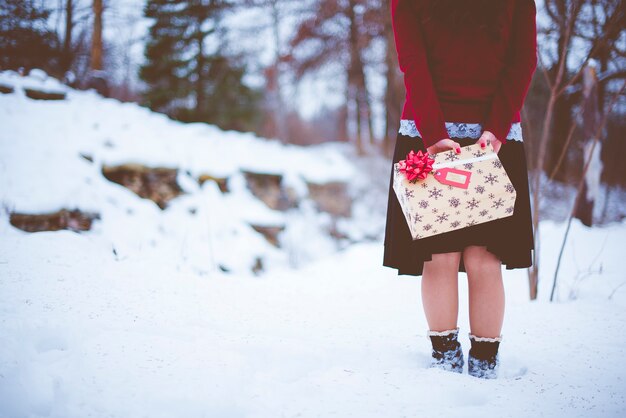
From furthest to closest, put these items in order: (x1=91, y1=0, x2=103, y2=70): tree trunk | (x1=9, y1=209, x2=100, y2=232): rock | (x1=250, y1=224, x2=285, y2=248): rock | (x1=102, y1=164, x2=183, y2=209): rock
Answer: (x1=91, y1=0, x2=103, y2=70): tree trunk < (x1=250, y1=224, x2=285, y2=248): rock < (x1=102, y1=164, x2=183, y2=209): rock < (x1=9, y1=209, x2=100, y2=232): rock

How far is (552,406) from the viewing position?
3.87ft

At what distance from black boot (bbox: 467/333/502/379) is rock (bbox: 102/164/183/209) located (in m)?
4.23

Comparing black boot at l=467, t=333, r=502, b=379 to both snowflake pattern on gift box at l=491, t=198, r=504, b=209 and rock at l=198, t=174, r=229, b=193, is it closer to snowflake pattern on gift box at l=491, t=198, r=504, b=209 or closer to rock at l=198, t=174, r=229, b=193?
snowflake pattern on gift box at l=491, t=198, r=504, b=209

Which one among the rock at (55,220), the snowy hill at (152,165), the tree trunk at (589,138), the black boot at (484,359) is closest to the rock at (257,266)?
the snowy hill at (152,165)

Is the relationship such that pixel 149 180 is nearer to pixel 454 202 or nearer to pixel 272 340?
pixel 272 340

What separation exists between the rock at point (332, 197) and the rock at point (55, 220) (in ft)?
13.7

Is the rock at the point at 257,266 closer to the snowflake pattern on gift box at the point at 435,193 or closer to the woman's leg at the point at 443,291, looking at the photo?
the woman's leg at the point at 443,291

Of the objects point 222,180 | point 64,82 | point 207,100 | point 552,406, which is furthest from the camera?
point 207,100

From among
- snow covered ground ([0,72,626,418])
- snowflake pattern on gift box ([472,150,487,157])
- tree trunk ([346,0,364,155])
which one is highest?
tree trunk ([346,0,364,155])

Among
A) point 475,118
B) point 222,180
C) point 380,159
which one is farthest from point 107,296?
point 380,159

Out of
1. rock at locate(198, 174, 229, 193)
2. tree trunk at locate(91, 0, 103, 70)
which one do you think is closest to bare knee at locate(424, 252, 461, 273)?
rock at locate(198, 174, 229, 193)

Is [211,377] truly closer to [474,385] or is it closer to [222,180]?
[474,385]

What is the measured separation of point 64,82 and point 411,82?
22.3 ft

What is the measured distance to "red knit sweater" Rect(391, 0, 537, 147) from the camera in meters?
1.33
